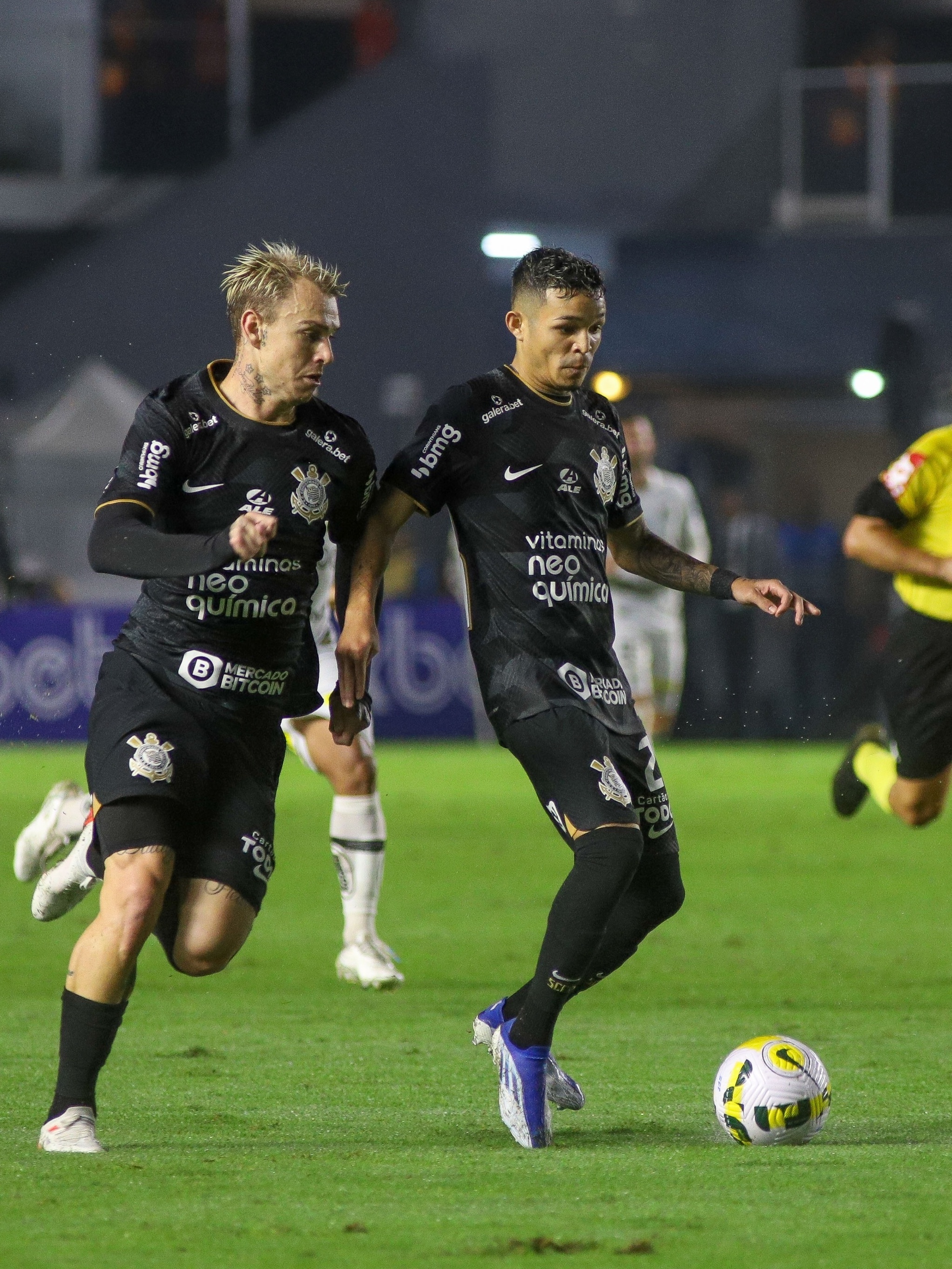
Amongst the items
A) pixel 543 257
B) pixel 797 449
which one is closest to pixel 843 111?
pixel 797 449

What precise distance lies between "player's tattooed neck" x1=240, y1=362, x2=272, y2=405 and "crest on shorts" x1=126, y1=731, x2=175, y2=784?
0.85m

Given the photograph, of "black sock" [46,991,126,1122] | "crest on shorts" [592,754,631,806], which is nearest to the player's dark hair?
"crest on shorts" [592,754,631,806]

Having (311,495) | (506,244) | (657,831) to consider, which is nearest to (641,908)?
(657,831)

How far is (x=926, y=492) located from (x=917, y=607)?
1.91 ft

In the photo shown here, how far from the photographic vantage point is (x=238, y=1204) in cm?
423

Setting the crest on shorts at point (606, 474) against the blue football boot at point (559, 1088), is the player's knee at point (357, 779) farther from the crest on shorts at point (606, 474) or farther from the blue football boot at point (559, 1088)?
the crest on shorts at point (606, 474)

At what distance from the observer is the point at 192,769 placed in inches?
198

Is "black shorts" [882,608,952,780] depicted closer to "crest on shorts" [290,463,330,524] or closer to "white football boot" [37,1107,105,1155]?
"crest on shorts" [290,463,330,524]

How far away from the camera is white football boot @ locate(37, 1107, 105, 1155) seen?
4738mm

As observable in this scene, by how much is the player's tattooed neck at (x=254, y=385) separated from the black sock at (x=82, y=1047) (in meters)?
1.48

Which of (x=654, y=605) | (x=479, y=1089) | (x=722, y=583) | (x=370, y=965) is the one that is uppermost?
(x=722, y=583)

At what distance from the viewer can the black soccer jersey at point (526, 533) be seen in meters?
5.27

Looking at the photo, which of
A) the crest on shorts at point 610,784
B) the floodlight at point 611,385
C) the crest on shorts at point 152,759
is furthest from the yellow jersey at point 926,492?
the floodlight at point 611,385

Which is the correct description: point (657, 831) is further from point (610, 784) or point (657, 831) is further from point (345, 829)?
point (345, 829)
